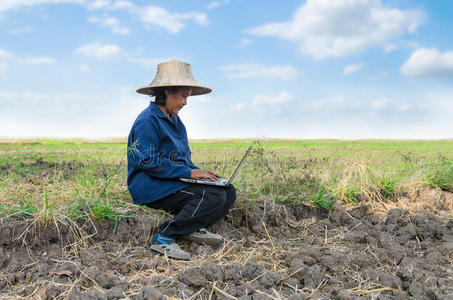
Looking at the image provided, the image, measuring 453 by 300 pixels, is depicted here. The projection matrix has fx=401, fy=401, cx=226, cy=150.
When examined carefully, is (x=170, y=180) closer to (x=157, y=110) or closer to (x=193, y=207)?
(x=193, y=207)

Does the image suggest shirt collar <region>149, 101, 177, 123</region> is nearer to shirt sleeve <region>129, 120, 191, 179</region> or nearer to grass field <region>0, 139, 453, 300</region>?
shirt sleeve <region>129, 120, 191, 179</region>

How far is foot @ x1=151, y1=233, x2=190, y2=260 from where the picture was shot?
3.55 metres

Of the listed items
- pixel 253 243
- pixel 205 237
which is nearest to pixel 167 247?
pixel 205 237

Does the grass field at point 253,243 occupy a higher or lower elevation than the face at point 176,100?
lower

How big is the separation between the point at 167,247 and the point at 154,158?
81cm

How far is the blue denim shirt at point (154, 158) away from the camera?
3.71 metres

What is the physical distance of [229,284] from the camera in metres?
3.06

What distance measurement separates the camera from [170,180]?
3.82 m

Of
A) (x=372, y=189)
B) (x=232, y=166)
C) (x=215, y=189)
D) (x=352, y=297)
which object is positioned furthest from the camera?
(x=372, y=189)

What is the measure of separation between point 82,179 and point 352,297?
3.10 meters

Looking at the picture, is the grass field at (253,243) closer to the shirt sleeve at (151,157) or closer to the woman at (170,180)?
the woman at (170,180)

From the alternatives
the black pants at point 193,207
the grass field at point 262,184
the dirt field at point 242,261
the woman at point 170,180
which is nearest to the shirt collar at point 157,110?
the woman at point 170,180

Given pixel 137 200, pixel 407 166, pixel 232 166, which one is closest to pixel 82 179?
pixel 137 200

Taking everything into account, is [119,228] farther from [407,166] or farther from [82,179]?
[407,166]
